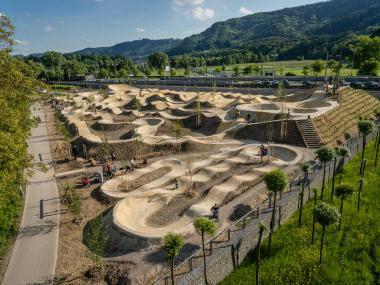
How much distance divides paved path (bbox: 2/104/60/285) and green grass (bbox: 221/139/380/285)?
1017 centimetres

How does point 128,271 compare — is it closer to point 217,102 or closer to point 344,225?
point 344,225

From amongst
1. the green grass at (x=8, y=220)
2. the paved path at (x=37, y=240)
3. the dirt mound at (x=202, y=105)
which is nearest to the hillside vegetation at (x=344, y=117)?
the dirt mound at (x=202, y=105)

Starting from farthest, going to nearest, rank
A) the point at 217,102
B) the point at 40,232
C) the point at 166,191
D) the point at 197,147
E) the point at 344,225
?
the point at 217,102 < the point at 197,147 < the point at 166,191 < the point at 40,232 < the point at 344,225

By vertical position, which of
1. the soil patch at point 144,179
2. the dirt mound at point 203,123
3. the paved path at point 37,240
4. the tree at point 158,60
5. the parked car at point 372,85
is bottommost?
the paved path at point 37,240

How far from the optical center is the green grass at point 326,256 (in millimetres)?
16500

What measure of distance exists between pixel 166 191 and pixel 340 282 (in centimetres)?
1562

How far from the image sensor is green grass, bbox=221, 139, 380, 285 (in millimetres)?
16500

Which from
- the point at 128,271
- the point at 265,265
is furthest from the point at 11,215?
the point at 265,265

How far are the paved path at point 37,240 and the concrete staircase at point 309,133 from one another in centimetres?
2765

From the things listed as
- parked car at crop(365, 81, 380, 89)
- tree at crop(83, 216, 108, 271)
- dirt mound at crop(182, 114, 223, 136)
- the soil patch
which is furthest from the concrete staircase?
parked car at crop(365, 81, 380, 89)

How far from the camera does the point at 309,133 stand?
3912 centimetres

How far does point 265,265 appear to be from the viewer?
698 inches

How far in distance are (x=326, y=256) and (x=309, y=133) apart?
23.5 metres

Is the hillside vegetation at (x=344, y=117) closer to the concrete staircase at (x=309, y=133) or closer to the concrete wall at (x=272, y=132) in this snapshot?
the concrete staircase at (x=309, y=133)
